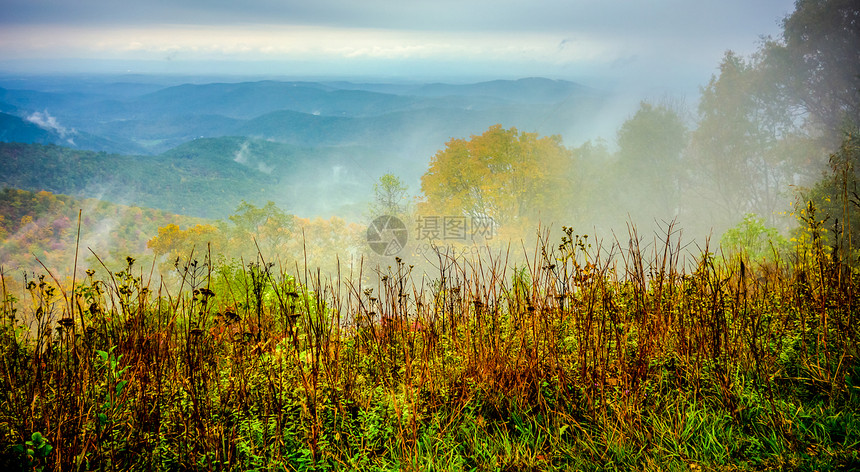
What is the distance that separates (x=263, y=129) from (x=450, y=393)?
5068 inches

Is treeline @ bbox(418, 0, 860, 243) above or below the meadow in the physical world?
above

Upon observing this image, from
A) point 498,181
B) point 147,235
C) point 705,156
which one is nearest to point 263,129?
point 147,235

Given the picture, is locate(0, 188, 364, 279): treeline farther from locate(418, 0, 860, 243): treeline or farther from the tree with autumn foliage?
locate(418, 0, 860, 243): treeline

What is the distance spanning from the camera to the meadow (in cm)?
198

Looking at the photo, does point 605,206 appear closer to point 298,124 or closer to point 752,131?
point 752,131

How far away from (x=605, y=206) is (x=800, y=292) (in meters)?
26.0

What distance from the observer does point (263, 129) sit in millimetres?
119625

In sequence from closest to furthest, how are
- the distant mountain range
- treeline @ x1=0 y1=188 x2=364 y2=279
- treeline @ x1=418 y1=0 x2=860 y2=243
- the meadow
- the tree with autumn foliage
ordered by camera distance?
the meadow, treeline @ x1=418 y1=0 x2=860 y2=243, the tree with autumn foliage, treeline @ x1=0 y1=188 x2=364 y2=279, the distant mountain range

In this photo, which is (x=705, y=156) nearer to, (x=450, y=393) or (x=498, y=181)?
(x=498, y=181)

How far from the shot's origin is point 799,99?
866 inches

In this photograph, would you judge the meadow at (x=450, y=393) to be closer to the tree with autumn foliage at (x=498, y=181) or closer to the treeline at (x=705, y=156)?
the treeline at (x=705, y=156)

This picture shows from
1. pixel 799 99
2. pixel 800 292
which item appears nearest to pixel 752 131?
pixel 799 99

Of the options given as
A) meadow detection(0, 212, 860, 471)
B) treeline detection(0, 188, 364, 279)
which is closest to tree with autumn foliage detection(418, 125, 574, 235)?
treeline detection(0, 188, 364, 279)

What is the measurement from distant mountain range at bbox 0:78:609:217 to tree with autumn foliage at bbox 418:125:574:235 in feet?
118
